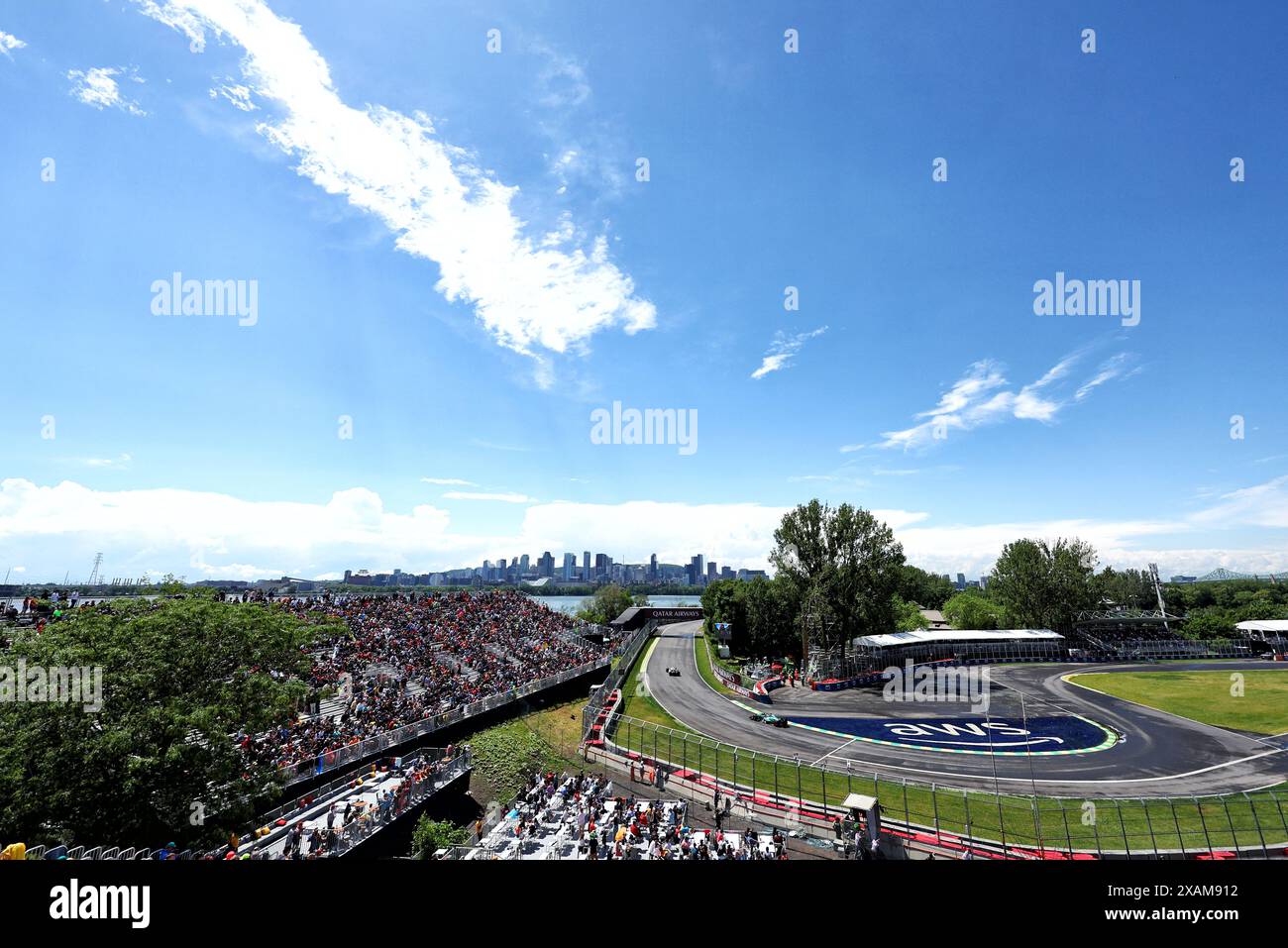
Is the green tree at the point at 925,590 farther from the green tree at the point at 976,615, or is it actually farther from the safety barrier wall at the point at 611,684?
the safety barrier wall at the point at 611,684

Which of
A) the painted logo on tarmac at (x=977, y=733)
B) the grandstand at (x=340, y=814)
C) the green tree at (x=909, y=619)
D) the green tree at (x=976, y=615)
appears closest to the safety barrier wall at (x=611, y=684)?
the grandstand at (x=340, y=814)

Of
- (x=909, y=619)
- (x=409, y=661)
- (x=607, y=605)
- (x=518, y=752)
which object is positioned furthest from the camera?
(x=607, y=605)

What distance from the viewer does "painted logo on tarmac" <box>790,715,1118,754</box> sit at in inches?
1368

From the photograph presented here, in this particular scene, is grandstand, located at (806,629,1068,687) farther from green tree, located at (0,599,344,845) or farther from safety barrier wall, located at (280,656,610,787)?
green tree, located at (0,599,344,845)

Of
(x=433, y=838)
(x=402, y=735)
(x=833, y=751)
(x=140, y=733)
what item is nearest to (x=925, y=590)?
(x=833, y=751)

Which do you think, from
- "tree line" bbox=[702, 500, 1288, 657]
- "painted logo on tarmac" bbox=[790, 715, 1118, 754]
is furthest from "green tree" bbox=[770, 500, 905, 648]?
"painted logo on tarmac" bbox=[790, 715, 1118, 754]

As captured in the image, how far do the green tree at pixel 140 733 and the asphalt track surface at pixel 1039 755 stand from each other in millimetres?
26979

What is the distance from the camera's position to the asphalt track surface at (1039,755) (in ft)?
94.2

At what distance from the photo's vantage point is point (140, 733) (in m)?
17.9

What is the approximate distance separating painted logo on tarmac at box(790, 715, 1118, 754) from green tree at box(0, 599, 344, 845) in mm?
33966

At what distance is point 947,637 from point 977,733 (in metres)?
33.7

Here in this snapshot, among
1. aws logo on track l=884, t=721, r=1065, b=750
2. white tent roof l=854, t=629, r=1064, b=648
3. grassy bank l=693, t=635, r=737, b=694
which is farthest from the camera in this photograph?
white tent roof l=854, t=629, r=1064, b=648

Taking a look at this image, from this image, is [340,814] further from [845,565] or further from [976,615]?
[976,615]
